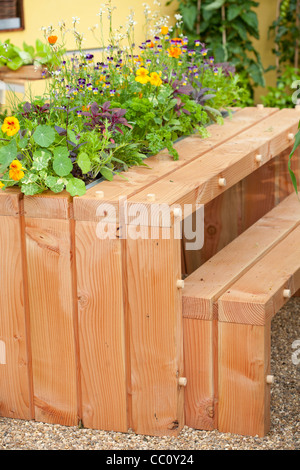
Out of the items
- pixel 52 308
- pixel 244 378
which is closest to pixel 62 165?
pixel 52 308

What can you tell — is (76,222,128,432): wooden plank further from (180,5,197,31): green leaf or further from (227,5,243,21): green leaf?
(227,5,243,21): green leaf

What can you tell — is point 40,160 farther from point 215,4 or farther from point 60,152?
point 215,4

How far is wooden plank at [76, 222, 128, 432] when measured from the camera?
2.43 metres

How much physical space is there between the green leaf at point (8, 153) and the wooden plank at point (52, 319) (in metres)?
0.20

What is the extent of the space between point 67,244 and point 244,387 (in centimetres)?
74

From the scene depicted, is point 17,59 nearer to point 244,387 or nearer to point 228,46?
point 228,46

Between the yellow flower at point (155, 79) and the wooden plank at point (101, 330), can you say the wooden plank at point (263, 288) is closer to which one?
the wooden plank at point (101, 330)

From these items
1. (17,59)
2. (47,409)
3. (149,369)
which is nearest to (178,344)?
(149,369)

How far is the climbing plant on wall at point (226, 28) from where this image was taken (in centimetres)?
632

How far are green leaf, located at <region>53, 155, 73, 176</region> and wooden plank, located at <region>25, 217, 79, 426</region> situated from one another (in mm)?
154

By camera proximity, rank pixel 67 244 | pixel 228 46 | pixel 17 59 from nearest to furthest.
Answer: pixel 67 244 → pixel 17 59 → pixel 228 46

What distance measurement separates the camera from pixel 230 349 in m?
2.50

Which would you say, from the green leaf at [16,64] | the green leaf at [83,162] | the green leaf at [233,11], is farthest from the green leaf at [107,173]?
the green leaf at [233,11]

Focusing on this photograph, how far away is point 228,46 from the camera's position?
642 centimetres
